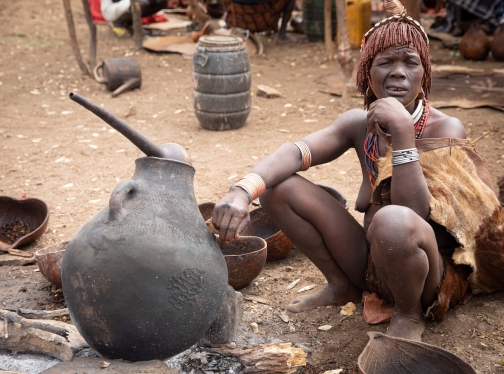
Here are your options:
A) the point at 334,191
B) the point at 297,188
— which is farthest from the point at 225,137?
the point at 297,188

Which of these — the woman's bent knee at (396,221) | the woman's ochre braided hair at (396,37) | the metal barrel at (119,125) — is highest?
the woman's ochre braided hair at (396,37)

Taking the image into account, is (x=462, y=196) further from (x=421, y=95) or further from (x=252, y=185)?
(x=252, y=185)

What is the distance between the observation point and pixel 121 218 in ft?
6.79

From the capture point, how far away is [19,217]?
414 cm

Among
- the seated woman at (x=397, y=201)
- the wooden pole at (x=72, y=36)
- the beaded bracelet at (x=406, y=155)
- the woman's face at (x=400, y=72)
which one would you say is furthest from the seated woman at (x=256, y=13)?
the beaded bracelet at (x=406, y=155)

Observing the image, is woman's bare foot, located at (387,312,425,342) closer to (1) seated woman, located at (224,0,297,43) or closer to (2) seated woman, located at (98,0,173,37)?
(1) seated woman, located at (224,0,297,43)

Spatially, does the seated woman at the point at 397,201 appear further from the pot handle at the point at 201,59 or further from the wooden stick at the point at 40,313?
the pot handle at the point at 201,59

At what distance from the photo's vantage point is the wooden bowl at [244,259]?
3.03 meters

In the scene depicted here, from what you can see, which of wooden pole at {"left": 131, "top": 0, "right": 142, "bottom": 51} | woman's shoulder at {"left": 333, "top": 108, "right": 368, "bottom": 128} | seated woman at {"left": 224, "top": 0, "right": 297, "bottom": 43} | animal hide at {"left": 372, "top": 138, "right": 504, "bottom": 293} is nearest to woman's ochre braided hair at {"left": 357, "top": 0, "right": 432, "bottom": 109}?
woman's shoulder at {"left": 333, "top": 108, "right": 368, "bottom": 128}

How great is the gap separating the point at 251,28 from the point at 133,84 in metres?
2.88

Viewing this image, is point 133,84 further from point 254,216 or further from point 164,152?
point 164,152

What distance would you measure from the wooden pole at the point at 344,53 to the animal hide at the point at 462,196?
159 inches

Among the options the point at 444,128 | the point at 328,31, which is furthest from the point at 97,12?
the point at 444,128

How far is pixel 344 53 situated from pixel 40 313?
4.81m
